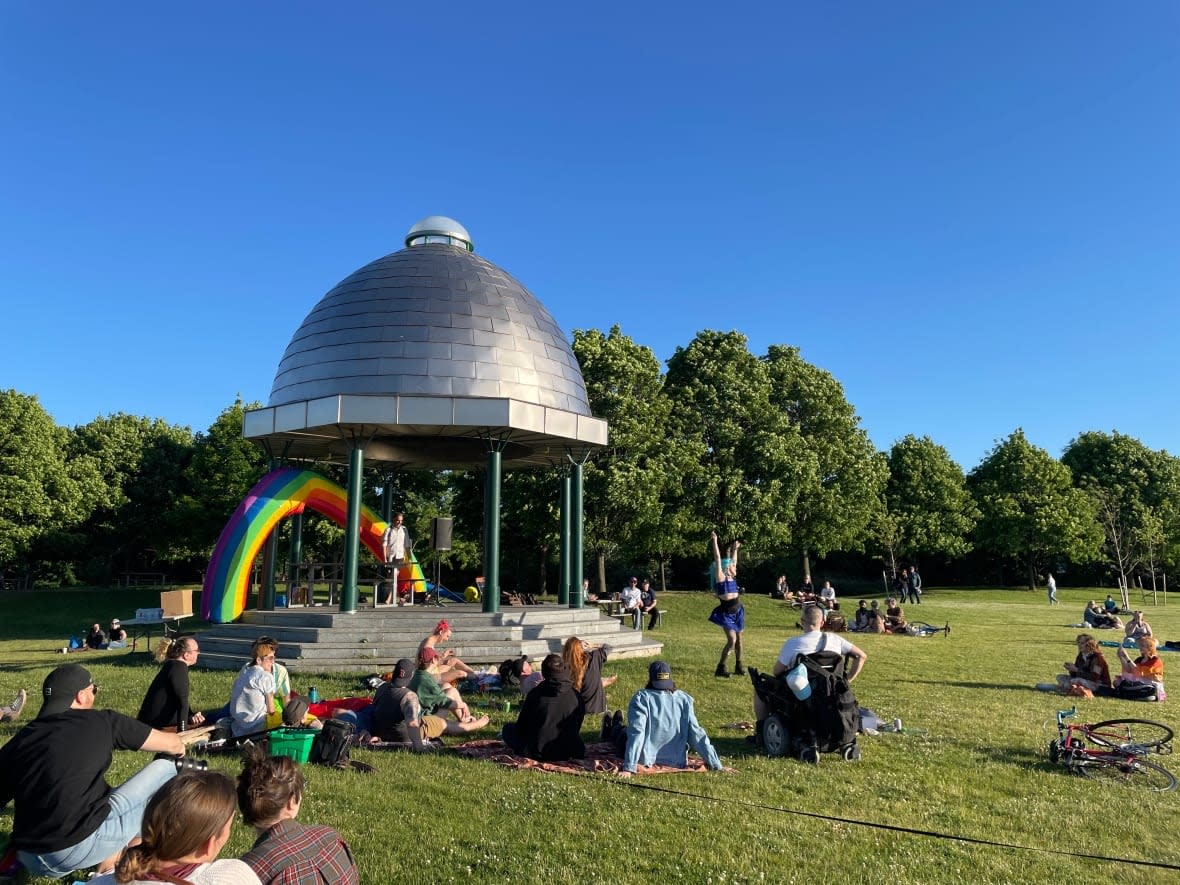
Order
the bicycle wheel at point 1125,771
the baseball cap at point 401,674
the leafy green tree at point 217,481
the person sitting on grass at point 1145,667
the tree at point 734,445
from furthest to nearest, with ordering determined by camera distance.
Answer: the leafy green tree at point 217,481
the tree at point 734,445
the person sitting on grass at point 1145,667
the baseball cap at point 401,674
the bicycle wheel at point 1125,771

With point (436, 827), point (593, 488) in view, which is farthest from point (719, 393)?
point (436, 827)

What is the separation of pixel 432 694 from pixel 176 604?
12.2 metres

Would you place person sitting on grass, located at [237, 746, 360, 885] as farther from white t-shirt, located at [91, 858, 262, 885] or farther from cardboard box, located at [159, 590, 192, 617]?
cardboard box, located at [159, 590, 192, 617]

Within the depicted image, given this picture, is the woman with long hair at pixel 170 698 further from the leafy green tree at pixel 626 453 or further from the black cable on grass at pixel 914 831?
the leafy green tree at pixel 626 453

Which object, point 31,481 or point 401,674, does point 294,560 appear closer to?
point 401,674

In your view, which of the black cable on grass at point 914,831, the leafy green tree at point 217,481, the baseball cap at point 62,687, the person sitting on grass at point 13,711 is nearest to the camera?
the baseball cap at point 62,687

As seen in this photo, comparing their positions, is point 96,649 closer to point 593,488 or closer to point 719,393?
point 593,488

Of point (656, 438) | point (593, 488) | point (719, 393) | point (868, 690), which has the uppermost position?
point (719, 393)

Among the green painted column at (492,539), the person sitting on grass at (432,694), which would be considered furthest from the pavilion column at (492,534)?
the person sitting on grass at (432,694)

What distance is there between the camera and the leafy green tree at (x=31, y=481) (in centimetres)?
4309

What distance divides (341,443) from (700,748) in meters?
17.4

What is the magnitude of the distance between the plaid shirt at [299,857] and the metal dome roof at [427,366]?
15.5m

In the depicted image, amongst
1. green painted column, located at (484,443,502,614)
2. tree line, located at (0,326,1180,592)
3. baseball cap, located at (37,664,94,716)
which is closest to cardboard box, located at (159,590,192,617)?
green painted column, located at (484,443,502,614)

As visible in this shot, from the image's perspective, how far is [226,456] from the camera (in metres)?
44.8
